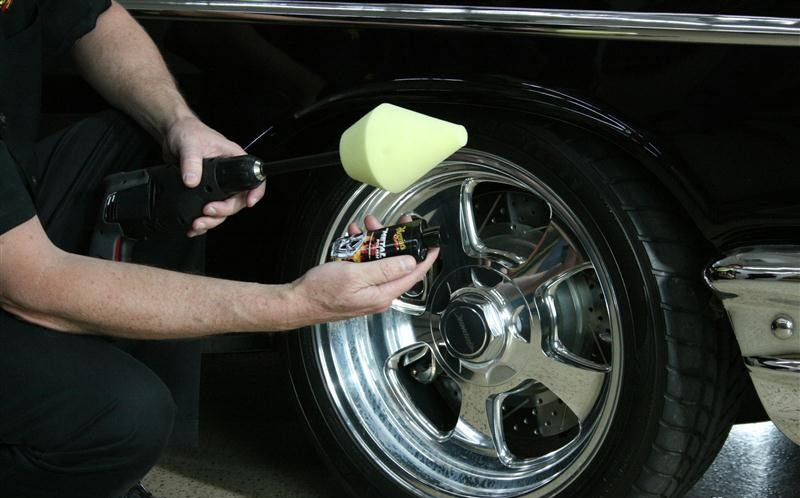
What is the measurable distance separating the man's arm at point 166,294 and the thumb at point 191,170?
6.5 inches

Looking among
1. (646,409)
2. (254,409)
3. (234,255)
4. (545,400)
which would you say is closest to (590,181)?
(646,409)

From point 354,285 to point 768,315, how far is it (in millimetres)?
601

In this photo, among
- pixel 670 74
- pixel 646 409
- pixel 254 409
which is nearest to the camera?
pixel 670 74

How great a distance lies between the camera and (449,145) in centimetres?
157

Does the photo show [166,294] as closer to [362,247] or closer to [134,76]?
[362,247]

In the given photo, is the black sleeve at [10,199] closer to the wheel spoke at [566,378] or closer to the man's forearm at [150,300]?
the man's forearm at [150,300]

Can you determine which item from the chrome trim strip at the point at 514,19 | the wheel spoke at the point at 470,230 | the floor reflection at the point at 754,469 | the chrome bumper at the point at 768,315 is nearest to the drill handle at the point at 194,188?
the chrome trim strip at the point at 514,19

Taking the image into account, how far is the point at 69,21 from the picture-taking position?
2.02 metres

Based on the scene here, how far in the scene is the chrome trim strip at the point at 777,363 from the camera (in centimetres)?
148

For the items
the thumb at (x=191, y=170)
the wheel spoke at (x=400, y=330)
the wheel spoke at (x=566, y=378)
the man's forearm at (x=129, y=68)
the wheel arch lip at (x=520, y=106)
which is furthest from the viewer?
the wheel spoke at (x=400, y=330)

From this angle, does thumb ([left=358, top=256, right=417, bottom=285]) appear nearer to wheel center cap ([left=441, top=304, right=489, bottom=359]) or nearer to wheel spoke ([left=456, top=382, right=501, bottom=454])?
wheel center cap ([left=441, top=304, right=489, bottom=359])

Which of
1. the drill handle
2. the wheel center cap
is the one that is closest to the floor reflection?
the wheel center cap

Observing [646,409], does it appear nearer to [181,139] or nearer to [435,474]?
Result: [435,474]

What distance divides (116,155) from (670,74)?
1.07 m
